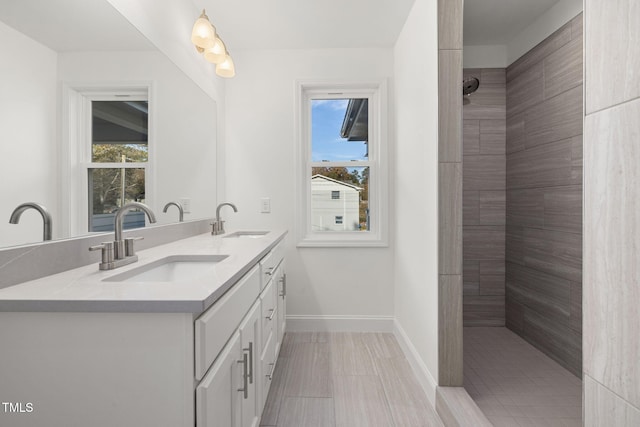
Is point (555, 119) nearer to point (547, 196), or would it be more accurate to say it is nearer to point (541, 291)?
point (547, 196)

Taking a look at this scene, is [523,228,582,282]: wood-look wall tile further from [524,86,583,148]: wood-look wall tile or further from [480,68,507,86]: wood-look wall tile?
[480,68,507,86]: wood-look wall tile

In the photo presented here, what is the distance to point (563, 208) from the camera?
205 cm

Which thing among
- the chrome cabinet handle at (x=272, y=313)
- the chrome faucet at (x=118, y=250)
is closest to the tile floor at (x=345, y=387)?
the chrome cabinet handle at (x=272, y=313)

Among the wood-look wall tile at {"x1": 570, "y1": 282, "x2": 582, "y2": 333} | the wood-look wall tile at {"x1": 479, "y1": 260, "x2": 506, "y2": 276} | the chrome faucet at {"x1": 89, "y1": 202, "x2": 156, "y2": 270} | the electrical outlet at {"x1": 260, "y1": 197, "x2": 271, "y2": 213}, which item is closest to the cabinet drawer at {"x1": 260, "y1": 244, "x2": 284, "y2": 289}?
the chrome faucet at {"x1": 89, "y1": 202, "x2": 156, "y2": 270}

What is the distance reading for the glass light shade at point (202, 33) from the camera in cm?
189

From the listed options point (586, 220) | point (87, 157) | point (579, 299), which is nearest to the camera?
point (586, 220)

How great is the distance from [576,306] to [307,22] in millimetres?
2548

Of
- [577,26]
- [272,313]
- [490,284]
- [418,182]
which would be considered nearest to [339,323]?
[272,313]

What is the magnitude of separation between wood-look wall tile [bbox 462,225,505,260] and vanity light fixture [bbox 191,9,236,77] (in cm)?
221

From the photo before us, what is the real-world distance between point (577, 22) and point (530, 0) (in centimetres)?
36

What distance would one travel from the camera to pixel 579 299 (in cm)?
192

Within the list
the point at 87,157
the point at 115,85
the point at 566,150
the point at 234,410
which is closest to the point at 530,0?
the point at 566,150

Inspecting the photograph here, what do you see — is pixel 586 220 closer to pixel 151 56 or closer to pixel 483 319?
pixel 151 56

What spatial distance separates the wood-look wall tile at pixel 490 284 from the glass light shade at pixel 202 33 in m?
2.63
